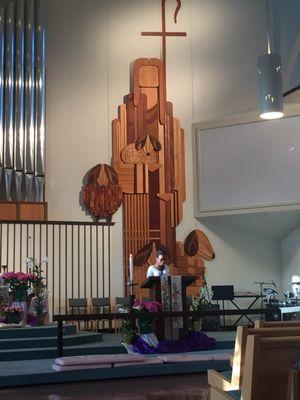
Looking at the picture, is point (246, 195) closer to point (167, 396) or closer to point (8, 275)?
point (8, 275)

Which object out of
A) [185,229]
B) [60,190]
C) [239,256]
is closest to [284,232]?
[239,256]

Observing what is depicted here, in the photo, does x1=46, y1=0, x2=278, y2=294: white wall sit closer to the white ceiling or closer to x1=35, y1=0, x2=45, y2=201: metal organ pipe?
the white ceiling

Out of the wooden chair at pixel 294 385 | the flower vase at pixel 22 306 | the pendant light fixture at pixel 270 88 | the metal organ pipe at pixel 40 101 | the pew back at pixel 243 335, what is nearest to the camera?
the wooden chair at pixel 294 385

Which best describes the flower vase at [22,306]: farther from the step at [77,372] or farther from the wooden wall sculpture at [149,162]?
the wooden wall sculpture at [149,162]

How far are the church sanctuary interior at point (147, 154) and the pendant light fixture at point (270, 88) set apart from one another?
561 centimetres

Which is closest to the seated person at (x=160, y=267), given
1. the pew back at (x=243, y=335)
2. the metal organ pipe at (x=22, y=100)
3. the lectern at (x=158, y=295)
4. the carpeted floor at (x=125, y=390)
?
the lectern at (x=158, y=295)

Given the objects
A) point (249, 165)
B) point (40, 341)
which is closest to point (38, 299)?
point (40, 341)

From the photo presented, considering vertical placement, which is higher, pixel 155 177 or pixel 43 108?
pixel 43 108

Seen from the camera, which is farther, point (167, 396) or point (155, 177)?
point (155, 177)

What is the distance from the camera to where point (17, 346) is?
7.75 metres

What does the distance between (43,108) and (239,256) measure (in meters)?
4.95

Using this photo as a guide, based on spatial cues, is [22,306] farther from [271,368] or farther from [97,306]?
[271,368]

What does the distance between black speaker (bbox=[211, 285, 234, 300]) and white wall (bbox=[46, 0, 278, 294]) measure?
98 cm

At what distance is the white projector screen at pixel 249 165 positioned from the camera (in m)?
11.6
